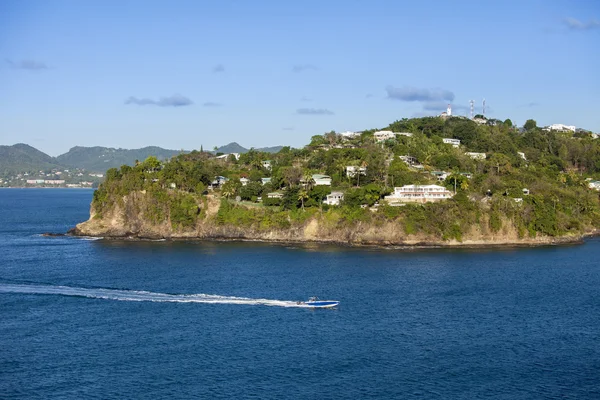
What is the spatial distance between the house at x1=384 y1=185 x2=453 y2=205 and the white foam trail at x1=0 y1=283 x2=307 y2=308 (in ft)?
141

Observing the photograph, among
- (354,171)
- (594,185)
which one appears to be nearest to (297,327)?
(354,171)

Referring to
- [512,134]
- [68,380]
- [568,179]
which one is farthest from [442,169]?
[68,380]

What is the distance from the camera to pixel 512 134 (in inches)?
5891

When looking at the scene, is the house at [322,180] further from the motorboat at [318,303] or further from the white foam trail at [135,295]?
the motorboat at [318,303]

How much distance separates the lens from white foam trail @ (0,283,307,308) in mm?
50969

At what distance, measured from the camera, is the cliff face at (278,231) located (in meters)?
84.2

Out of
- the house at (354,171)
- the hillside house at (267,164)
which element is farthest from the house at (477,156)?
the hillside house at (267,164)

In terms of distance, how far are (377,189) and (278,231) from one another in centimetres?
1550

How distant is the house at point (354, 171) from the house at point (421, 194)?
11154 millimetres

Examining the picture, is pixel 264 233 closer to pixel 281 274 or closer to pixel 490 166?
pixel 281 274

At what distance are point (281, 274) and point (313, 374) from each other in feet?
85.9

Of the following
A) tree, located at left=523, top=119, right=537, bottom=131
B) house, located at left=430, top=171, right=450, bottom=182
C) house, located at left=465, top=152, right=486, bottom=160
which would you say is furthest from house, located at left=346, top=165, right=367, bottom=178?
tree, located at left=523, top=119, right=537, bottom=131

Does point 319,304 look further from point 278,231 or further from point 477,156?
point 477,156

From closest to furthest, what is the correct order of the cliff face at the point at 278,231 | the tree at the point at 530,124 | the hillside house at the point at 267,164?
the cliff face at the point at 278,231 < the hillside house at the point at 267,164 < the tree at the point at 530,124
